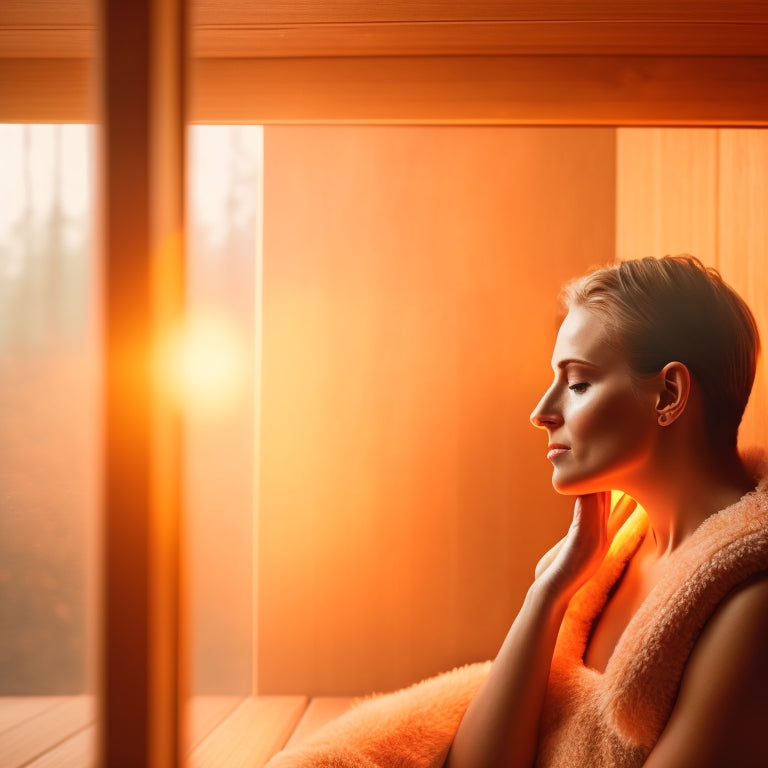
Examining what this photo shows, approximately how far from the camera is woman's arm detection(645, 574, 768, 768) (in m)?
0.50

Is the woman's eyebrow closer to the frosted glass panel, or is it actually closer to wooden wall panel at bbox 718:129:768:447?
wooden wall panel at bbox 718:129:768:447

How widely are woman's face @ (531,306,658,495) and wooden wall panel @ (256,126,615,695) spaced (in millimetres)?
418

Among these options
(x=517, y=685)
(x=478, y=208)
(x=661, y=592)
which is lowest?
(x=517, y=685)

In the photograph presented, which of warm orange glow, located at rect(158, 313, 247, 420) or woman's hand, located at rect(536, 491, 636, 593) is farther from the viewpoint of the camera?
warm orange glow, located at rect(158, 313, 247, 420)

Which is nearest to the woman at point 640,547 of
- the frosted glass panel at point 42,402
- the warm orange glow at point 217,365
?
the frosted glass panel at point 42,402

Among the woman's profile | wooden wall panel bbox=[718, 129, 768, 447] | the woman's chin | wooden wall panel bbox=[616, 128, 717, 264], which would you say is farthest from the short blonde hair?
wooden wall panel bbox=[616, 128, 717, 264]

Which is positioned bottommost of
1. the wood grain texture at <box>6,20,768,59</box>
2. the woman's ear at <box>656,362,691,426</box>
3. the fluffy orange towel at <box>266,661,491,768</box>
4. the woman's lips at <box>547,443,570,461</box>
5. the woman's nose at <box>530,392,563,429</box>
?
the fluffy orange towel at <box>266,661,491,768</box>

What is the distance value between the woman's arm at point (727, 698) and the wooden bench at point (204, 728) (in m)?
0.34

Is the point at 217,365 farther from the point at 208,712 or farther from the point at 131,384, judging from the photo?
the point at 131,384

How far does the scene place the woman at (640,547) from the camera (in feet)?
1.79

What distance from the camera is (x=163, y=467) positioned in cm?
33

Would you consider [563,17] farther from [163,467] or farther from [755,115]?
[163,467]

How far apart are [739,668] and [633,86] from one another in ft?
1.83

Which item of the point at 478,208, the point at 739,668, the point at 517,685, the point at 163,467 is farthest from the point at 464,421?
the point at 163,467
